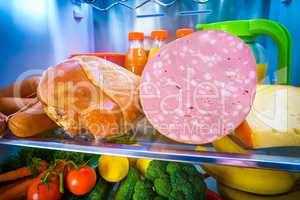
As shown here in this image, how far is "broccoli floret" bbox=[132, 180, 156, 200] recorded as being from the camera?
2.58 ft

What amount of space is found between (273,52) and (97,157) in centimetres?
87

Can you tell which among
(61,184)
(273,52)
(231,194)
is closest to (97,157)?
(61,184)

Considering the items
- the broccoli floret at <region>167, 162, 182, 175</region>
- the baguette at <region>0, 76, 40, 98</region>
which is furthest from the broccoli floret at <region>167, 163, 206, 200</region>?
A: the baguette at <region>0, 76, 40, 98</region>

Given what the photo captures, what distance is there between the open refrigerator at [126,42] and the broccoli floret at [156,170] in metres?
0.14

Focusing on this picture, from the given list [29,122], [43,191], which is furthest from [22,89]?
[43,191]

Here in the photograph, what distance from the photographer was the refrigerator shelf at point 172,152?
528 millimetres

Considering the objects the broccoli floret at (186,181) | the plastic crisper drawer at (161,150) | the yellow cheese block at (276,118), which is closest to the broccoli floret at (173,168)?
the broccoli floret at (186,181)

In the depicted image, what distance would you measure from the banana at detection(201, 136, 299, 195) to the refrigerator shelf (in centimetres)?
5

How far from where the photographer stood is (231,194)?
2.52ft

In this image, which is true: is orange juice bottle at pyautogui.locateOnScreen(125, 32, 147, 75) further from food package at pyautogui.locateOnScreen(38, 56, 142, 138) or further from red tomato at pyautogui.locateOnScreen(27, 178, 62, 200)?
red tomato at pyautogui.locateOnScreen(27, 178, 62, 200)

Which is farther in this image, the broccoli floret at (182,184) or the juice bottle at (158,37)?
the juice bottle at (158,37)

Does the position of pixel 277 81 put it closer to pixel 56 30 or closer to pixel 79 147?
pixel 79 147

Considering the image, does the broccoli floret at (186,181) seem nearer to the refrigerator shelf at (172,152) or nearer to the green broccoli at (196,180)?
the green broccoli at (196,180)

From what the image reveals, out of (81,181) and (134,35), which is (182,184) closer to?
(81,181)
